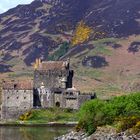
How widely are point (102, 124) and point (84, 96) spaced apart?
2717 inches

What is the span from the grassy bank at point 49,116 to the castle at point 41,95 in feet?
13.4

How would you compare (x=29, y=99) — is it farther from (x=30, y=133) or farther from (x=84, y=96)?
(x=30, y=133)

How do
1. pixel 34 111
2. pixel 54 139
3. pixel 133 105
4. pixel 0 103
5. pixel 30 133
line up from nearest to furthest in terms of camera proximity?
pixel 133 105 → pixel 54 139 → pixel 30 133 → pixel 34 111 → pixel 0 103

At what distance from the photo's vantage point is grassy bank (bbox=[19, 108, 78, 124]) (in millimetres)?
151125

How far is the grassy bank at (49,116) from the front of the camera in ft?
496

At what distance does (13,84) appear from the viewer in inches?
6427

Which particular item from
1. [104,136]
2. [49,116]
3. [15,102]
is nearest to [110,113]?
[104,136]

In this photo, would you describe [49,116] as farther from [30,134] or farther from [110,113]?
[110,113]

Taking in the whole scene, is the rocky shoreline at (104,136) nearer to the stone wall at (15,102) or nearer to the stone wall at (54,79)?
the stone wall at (15,102)

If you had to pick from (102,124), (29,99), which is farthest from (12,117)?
(102,124)

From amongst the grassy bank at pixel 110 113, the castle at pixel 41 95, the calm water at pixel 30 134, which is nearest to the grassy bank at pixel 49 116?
the castle at pixel 41 95

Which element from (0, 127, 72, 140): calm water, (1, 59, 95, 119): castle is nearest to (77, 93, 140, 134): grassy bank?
(0, 127, 72, 140): calm water

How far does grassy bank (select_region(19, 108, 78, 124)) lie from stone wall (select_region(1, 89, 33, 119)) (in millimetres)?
3488

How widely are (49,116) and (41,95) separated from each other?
1176 cm
